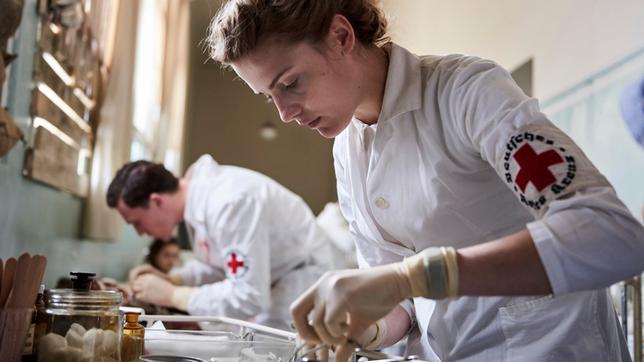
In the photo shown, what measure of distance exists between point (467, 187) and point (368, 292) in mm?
360

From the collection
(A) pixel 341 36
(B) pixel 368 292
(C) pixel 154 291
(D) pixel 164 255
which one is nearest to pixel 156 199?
(C) pixel 154 291

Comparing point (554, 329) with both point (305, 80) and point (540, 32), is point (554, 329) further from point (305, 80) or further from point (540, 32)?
point (540, 32)

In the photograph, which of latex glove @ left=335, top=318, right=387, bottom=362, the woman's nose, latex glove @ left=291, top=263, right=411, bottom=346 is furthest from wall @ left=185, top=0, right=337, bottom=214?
latex glove @ left=291, top=263, right=411, bottom=346

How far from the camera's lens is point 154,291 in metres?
2.44

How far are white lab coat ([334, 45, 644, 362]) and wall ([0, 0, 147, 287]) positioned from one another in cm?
99

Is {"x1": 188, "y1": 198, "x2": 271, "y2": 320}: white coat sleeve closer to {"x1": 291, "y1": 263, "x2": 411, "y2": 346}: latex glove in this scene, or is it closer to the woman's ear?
the woman's ear

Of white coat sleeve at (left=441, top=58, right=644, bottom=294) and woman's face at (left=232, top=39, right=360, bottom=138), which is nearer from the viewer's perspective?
white coat sleeve at (left=441, top=58, right=644, bottom=294)

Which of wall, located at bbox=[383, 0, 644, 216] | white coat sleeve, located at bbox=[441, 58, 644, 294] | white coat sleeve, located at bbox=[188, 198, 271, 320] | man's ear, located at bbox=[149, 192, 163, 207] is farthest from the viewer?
man's ear, located at bbox=[149, 192, 163, 207]

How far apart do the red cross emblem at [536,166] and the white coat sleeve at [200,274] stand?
2043mm

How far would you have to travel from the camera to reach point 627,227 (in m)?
0.73

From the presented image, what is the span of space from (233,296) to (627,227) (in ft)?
5.55

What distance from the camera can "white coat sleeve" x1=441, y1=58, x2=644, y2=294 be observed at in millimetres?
714

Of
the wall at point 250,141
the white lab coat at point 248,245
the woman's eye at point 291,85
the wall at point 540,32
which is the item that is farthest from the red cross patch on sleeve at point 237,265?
the wall at point 250,141

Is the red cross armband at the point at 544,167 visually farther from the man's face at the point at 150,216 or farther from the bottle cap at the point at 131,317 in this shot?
the man's face at the point at 150,216
